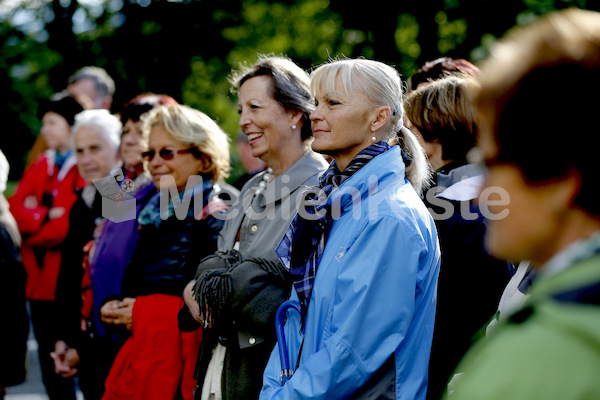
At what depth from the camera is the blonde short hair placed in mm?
3789

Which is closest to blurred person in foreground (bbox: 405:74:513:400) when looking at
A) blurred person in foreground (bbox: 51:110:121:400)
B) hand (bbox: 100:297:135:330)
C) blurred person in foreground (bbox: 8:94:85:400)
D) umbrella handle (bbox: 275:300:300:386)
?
umbrella handle (bbox: 275:300:300:386)

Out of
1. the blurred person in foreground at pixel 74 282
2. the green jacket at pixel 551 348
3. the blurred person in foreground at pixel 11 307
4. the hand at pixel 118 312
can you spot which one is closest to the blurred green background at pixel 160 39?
the blurred person in foreground at pixel 74 282

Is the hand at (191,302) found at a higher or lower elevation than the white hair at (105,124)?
lower

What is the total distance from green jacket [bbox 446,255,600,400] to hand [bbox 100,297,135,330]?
9.51 ft

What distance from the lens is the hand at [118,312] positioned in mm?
3527

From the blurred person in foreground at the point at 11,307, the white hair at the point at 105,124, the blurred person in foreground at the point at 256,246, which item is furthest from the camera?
the white hair at the point at 105,124

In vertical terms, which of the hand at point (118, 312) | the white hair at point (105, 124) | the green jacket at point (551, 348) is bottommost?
the hand at point (118, 312)

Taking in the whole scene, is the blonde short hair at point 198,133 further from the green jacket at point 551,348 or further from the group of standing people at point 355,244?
the green jacket at point 551,348

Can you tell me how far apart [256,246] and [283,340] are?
0.68 metres

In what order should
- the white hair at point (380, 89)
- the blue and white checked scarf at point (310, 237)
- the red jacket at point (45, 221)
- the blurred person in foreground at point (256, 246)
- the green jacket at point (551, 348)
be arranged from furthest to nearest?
the red jacket at point (45, 221)
the blurred person in foreground at point (256, 246)
the white hair at point (380, 89)
the blue and white checked scarf at point (310, 237)
the green jacket at point (551, 348)

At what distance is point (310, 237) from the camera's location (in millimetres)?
2584

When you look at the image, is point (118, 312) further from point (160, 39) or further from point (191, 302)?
point (160, 39)

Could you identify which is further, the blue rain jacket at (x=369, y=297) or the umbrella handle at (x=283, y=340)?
the umbrella handle at (x=283, y=340)

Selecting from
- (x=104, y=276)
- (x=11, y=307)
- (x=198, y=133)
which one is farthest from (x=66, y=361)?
(x=198, y=133)
